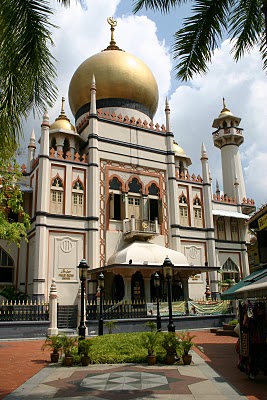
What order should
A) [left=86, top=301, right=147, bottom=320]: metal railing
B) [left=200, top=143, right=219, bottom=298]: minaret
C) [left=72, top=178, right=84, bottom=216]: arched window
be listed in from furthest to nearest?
[left=200, top=143, right=219, bottom=298]: minaret → [left=72, top=178, right=84, bottom=216]: arched window → [left=86, top=301, right=147, bottom=320]: metal railing

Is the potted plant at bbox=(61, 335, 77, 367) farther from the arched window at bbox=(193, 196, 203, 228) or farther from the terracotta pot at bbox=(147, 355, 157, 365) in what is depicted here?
the arched window at bbox=(193, 196, 203, 228)

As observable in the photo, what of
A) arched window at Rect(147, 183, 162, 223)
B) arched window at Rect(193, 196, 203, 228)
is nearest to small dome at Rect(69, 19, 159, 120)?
arched window at Rect(147, 183, 162, 223)

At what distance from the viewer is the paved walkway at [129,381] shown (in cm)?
684

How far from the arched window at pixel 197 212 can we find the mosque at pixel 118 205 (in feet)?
0.24

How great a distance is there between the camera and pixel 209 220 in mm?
27906

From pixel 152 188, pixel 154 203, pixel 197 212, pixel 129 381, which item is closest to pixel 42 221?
pixel 154 203

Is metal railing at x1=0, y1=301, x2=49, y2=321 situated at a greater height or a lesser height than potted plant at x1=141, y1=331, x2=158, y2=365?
greater

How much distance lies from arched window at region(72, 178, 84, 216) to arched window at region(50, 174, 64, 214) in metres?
0.74

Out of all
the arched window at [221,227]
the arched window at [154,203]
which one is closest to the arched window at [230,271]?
the arched window at [221,227]

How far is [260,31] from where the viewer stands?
924 cm

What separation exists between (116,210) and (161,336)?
14.6m

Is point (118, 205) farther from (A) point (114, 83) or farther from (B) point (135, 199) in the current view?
(A) point (114, 83)

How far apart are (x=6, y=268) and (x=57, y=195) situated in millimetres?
5258

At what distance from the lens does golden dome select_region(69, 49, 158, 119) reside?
28016 mm
